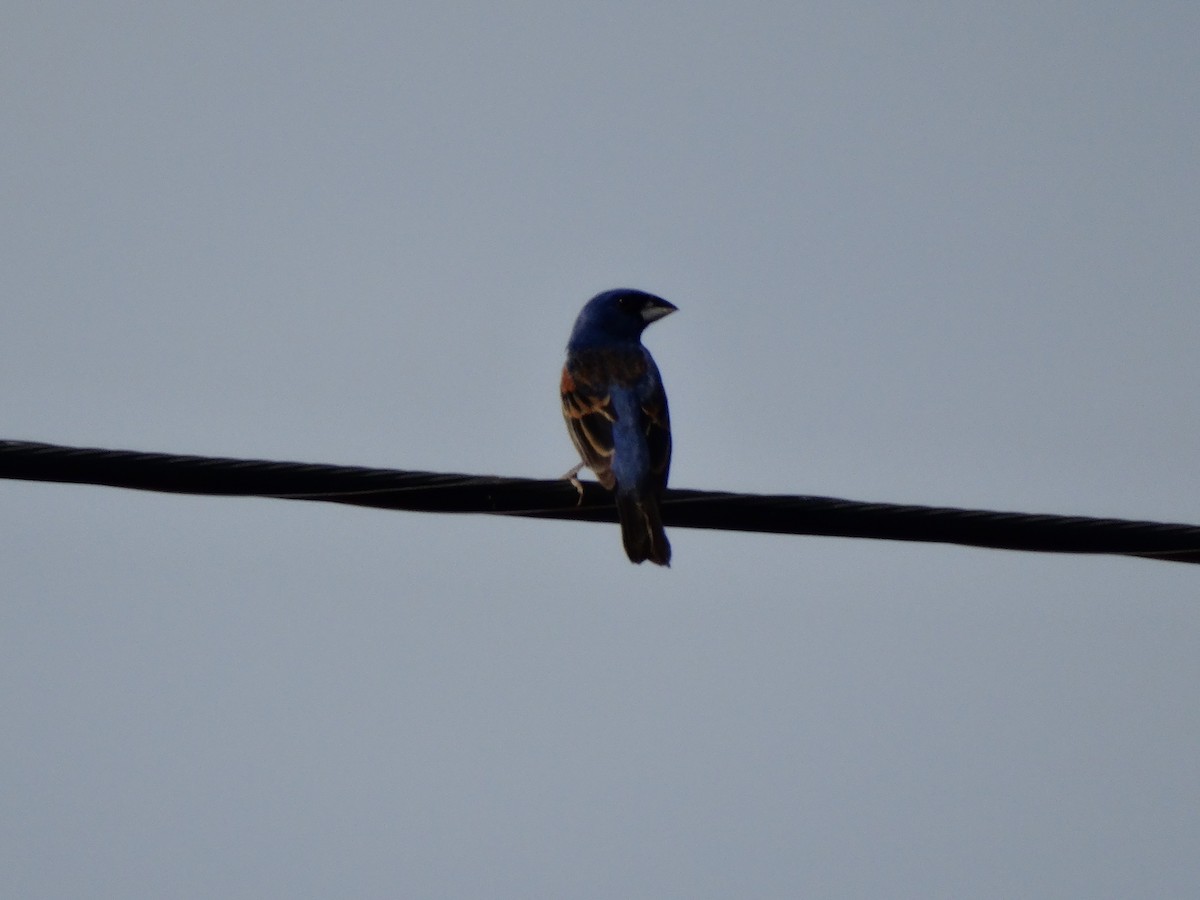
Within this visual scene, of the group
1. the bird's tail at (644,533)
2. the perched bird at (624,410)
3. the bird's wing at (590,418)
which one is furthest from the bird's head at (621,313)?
the bird's tail at (644,533)

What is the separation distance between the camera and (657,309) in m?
11.4

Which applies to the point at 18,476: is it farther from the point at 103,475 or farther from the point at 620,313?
the point at 620,313

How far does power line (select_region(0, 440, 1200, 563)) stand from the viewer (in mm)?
6016

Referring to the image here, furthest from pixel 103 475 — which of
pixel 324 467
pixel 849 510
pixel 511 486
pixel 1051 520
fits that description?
pixel 1051 520

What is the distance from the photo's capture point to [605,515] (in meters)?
7.22

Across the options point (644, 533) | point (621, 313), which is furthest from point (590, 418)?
point (621, 313)

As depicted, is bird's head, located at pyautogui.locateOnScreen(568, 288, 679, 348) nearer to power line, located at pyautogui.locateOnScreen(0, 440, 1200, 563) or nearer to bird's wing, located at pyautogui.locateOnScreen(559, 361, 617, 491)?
bird's wing, located at pyautogui.locateOnScreen(559, 361, 617, 491)

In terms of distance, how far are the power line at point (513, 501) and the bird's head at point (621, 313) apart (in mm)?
4700

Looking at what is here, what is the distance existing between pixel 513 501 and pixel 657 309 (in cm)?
521

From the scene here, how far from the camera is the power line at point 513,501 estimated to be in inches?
237

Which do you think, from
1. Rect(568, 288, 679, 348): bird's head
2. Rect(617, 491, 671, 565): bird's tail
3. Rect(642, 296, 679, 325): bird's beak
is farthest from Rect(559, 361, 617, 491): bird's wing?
Rect(642, 296, 679, 325): bird's beak

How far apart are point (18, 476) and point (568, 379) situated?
4497 millimetres

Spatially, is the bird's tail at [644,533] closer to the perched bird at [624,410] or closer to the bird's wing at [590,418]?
the perched bird at [624,410]

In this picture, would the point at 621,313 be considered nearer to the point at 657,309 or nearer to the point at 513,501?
the point at 657,309
